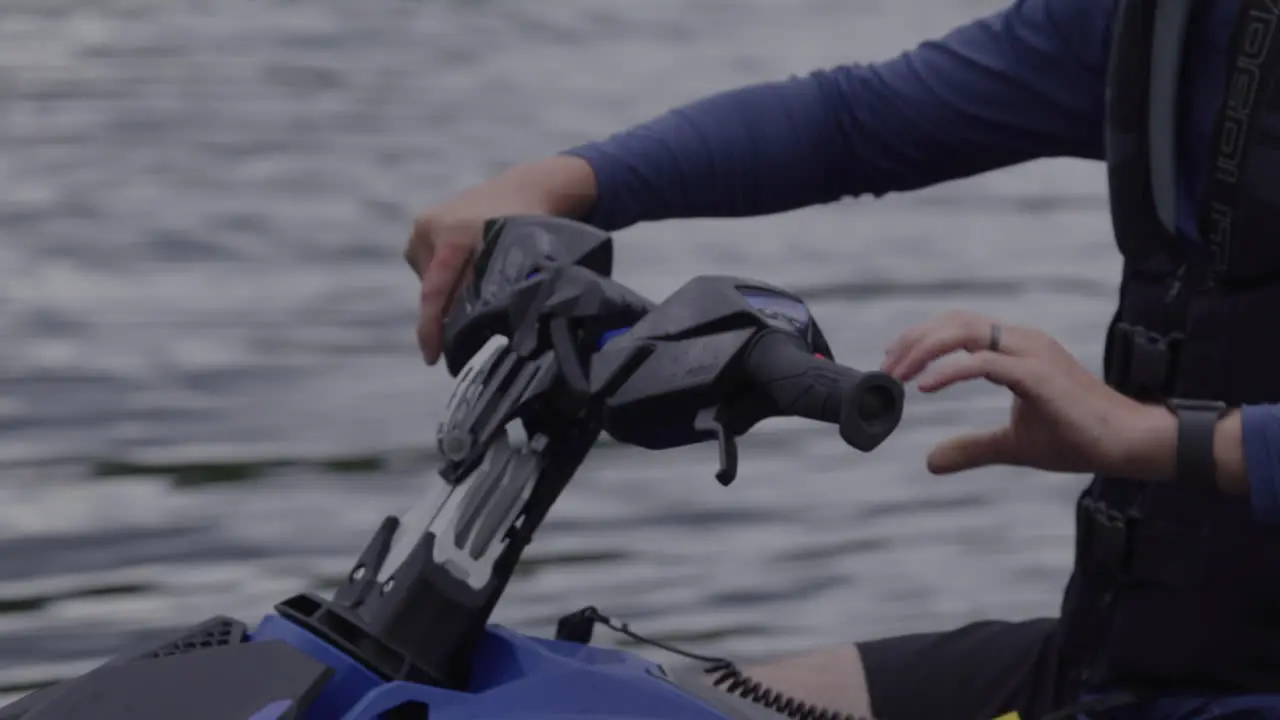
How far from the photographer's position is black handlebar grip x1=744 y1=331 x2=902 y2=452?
1.34 m

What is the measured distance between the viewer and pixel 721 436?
141cm

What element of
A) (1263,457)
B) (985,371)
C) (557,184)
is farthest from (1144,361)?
(557,184)

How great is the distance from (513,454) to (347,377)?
3.45m

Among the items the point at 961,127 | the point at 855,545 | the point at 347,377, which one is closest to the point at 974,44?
the point at 961,127

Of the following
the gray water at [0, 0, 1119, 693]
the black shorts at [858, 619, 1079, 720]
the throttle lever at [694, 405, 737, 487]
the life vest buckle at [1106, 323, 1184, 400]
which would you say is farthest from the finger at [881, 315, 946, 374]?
the gray water at [0, 0, 1119, 693]

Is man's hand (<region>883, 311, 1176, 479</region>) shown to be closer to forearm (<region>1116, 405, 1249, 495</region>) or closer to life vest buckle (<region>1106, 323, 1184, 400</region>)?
forearm (<region>1116, 405, 1249, 495</region>)

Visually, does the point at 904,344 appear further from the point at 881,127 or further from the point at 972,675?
the point at 881,127

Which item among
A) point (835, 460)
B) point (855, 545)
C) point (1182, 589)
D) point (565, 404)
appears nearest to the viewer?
point (565, 404)

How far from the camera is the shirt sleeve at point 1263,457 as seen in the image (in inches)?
61.5

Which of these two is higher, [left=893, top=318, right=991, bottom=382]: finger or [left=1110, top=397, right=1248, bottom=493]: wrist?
[left=893, top=318, right=991, bottom=382]: finger

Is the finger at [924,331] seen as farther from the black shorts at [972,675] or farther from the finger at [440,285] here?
the black shorts at [972,675]

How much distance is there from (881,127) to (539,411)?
2.35 feet

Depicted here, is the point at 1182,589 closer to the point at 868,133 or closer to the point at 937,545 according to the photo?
the point at 868,133

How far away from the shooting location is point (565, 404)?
1483mm
